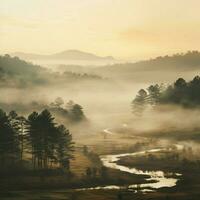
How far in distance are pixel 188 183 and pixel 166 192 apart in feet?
34.1

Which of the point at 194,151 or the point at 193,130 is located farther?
the point at 193,130

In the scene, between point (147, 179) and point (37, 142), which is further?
point (37, 142)

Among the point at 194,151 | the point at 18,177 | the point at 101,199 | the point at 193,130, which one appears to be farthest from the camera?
the point at 193,130

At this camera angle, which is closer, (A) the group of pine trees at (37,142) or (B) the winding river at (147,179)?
(B) the winding river at (147,179)

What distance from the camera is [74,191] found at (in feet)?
312

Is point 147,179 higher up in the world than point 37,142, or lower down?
lower down

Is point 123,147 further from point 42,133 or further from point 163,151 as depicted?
point 42,133

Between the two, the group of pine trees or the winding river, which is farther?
the group of pine trees

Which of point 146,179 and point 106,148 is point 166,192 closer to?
point 146,179

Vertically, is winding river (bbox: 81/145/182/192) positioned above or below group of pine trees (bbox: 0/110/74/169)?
below

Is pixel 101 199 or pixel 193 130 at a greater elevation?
pixel 193 130

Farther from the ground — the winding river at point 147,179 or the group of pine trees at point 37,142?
the group of pine trees at point 37,142

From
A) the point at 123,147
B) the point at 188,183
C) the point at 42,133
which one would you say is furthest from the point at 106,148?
the point at 188,183

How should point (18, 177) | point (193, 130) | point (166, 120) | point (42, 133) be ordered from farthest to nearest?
point (166, 120), point (193, 130), point (42, 133), point (18, 177)
